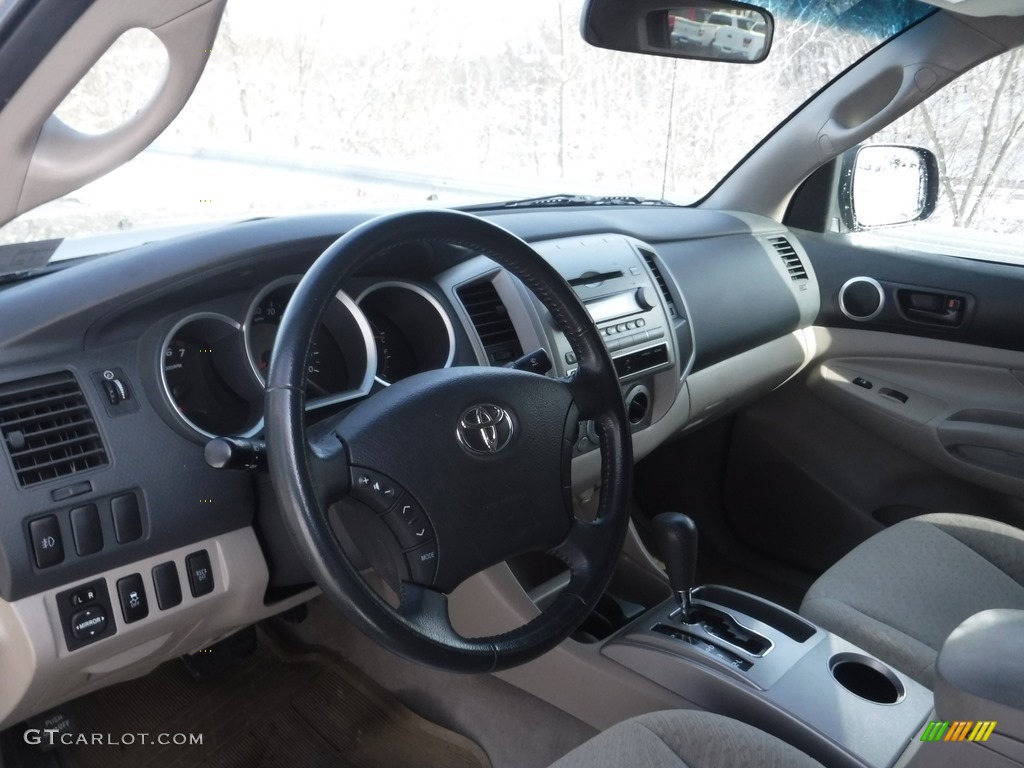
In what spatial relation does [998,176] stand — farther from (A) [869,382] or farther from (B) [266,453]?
(B) [266,453]

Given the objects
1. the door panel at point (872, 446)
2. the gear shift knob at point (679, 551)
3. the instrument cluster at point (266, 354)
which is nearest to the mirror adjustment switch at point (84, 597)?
the instrument cluster at point (266, 354)

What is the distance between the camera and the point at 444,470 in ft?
4.46

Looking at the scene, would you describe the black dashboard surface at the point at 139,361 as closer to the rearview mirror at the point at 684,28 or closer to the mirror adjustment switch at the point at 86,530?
the mirror adjustment switch at the point at 86,530

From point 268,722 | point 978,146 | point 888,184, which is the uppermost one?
point 978,146

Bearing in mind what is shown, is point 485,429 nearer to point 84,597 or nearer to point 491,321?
point 491,321

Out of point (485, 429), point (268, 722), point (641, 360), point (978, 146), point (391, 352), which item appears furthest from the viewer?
point (978, 146)

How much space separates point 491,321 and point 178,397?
0.62 m

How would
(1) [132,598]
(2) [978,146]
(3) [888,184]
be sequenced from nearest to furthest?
1. (1) [132,598]
2. (2) [978,146]
3. (3) [888,184]

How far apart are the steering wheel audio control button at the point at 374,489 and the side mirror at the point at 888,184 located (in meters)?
2.06

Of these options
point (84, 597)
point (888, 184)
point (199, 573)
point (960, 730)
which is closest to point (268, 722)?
point (199, 573)

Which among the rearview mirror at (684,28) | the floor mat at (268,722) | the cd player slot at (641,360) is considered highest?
the rearview mirror at (684,28)

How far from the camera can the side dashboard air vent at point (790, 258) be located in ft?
9.37

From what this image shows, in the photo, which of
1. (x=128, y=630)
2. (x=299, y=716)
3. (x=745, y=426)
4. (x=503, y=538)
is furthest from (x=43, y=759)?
(x=745, y=426)

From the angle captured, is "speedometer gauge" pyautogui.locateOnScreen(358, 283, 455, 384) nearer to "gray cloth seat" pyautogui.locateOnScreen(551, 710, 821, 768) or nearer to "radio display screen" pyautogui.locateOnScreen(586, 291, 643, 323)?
"radio display screen" pyautogui.locateOnScreen(586, 291, 643, 323)
